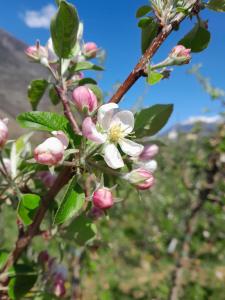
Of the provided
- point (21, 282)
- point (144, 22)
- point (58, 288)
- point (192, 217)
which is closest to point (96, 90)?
point (144, 22)

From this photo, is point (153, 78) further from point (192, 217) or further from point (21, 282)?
point (192, 217)

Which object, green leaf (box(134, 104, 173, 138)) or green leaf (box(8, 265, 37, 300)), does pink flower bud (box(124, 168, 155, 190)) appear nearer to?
green leaf (box(134, 104, 173, 138))

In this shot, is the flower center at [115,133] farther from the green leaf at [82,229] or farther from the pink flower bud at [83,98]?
the green leaf at [82,229]

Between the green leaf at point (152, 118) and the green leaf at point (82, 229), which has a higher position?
the green leaf at point (152, 118)

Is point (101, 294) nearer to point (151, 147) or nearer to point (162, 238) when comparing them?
point (162, 238)

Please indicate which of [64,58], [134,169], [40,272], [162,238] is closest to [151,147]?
[134,169]

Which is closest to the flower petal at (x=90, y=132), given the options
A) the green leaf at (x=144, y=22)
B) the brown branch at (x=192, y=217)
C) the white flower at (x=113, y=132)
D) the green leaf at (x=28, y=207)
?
the white flower at (x=113, y=132)
